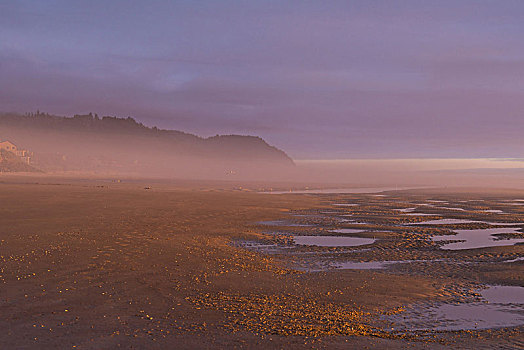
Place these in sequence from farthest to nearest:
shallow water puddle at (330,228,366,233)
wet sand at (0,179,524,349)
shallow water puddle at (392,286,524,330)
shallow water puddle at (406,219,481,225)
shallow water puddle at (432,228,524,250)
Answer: shallow water puddle at (406,219,481,225), shallow water puddle at (330,228,366,233), shallow water puddle at (432,228,524,250), shallow water puddle at (392,286,524,330), wet sand at (0,179,524,349)

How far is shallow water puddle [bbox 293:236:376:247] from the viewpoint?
25125 mm

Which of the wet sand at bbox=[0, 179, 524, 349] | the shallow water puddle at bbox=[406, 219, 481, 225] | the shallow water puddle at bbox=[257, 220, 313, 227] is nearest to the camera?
the wet sand at bbox=[0, 179, 524, 349]

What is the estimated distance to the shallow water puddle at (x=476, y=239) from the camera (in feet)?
83.3

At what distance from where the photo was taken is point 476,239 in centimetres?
2820

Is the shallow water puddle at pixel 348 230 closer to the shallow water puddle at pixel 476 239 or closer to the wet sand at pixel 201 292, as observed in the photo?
the wet sand at pixel 201 292

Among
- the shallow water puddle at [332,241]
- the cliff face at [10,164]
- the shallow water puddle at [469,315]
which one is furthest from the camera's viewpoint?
the cliff face at [10,164]

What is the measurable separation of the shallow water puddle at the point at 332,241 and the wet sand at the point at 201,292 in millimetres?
1368

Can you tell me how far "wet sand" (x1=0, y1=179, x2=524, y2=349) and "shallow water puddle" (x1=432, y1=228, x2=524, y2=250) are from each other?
166 cm

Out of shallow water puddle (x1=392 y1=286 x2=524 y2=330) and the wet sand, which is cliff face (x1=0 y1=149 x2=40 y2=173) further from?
shallow water puddle (x1=392 y1=286 x2=524 y2=330)

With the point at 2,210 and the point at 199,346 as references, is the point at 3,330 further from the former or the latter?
the point at 2,210

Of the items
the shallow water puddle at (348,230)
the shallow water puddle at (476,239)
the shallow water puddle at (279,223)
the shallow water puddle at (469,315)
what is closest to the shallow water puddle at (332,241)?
the shallow water puddle at (348,230)

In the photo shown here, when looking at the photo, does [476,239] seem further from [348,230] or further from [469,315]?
[469,315]

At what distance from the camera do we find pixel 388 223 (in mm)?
35281

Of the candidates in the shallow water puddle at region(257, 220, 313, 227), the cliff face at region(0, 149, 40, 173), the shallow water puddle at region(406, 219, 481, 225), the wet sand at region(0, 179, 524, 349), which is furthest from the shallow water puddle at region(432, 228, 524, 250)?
the cliff face at region(0, 149, 40, 173)
